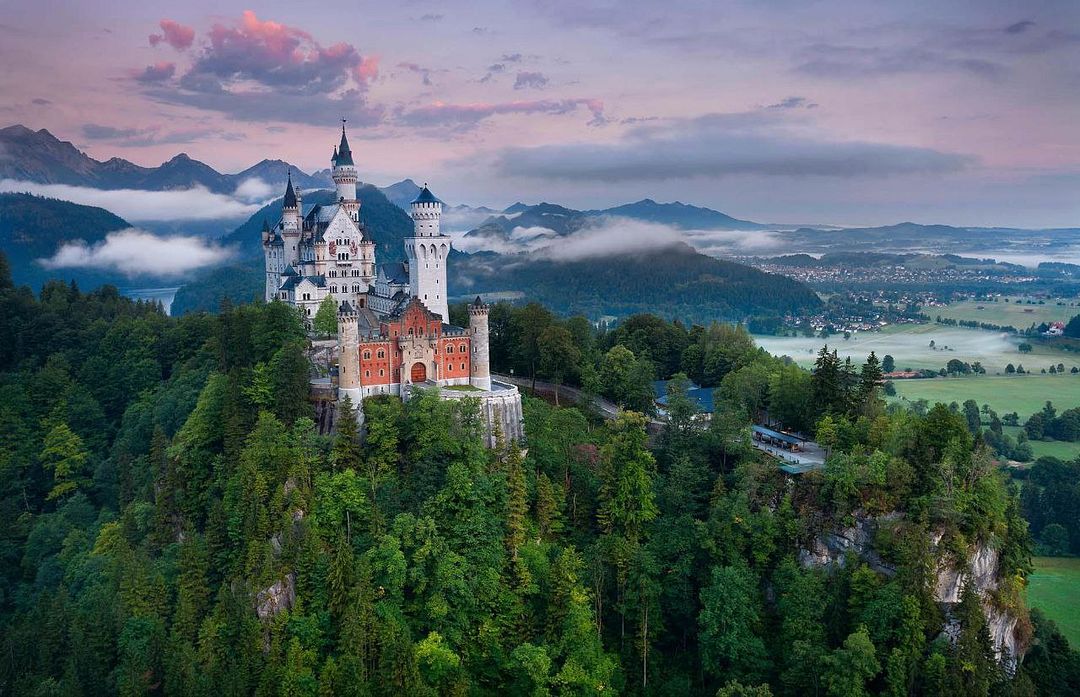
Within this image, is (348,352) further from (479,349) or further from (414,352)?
(479,349)

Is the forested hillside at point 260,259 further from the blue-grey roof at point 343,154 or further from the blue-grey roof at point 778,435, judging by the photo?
the blue-grey roof at point 778,435

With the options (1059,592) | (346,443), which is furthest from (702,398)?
(1059,592)

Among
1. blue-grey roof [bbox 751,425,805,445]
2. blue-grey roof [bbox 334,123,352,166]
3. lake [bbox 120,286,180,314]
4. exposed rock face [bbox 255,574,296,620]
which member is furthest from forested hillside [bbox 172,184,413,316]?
exposed rock face [bbox 255,574,296,620]

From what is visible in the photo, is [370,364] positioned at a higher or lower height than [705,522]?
higher

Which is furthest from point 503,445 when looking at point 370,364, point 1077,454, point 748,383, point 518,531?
point 1077,454

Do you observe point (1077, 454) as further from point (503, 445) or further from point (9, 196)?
point (9, 196)

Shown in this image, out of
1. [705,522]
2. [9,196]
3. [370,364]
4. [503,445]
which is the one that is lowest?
[705,522]

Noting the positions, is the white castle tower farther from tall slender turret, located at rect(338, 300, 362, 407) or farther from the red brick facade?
tall slender turret, located at rect(338, 300, 362, 407)

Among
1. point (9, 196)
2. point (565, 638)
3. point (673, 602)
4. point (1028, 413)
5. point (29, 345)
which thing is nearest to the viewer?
point (565, 638)
